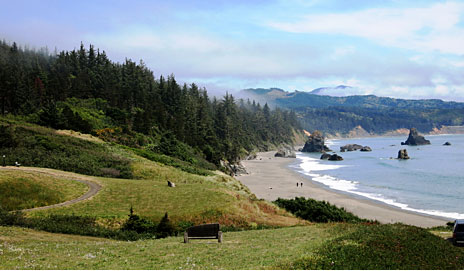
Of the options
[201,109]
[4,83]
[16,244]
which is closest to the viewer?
[16,244]

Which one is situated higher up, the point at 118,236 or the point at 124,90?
the point at 124,90

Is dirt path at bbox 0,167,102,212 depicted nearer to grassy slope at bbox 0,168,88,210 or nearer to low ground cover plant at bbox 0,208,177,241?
grassy slope at bbox 0,168,88,210

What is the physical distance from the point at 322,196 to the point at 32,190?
1793 inches

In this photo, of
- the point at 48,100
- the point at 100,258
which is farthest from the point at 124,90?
the point at 100,258

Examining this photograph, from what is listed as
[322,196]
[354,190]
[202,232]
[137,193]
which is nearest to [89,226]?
[137,193]

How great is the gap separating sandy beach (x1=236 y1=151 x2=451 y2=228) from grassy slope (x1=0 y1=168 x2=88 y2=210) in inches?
1310

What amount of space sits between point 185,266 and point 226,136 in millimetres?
118521

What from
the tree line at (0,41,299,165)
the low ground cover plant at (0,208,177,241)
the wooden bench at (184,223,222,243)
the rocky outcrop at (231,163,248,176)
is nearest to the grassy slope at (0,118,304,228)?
the low ground cover plant at (0,208,177,241)

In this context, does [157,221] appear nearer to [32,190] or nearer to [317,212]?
[32,190]

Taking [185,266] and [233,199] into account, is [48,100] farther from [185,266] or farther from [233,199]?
[185,266]

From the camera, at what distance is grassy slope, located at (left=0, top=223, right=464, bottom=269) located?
12156 mm

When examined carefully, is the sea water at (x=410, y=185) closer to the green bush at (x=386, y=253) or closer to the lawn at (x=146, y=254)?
the green bush at (x=386, y=253)

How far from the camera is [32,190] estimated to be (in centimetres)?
2970

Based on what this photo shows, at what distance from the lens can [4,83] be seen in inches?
3004
